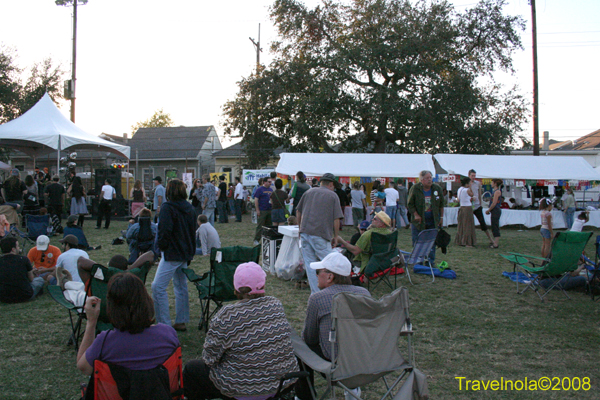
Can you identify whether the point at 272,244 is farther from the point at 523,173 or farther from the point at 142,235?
the point at 523,173

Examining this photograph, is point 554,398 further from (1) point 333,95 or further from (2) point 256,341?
(1) point 333,95

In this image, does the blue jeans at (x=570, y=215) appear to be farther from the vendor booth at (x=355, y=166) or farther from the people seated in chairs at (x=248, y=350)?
the people seated in chairs at (x=248, y=350)

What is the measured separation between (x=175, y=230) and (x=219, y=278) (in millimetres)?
665

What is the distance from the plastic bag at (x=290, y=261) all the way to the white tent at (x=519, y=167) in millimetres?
10056

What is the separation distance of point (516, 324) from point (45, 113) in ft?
48.7

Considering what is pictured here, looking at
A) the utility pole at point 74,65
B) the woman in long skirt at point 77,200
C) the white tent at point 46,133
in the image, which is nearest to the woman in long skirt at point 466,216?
the woman in long skirt at point 77,200

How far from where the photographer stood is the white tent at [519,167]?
1577cm

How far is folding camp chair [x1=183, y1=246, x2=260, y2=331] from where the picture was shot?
4.61 m

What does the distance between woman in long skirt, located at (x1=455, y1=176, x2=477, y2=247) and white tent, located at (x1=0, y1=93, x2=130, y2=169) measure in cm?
1132

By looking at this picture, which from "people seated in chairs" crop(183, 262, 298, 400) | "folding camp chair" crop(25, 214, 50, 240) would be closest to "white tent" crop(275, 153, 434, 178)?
"folding camp chair" crop(25, 214, 50, 240)

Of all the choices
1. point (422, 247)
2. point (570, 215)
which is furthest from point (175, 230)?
point (570, 215)

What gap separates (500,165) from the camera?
1638 cm

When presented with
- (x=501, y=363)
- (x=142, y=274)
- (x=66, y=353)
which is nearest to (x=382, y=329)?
(x=501, y=363)

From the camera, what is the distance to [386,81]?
2317 cm
